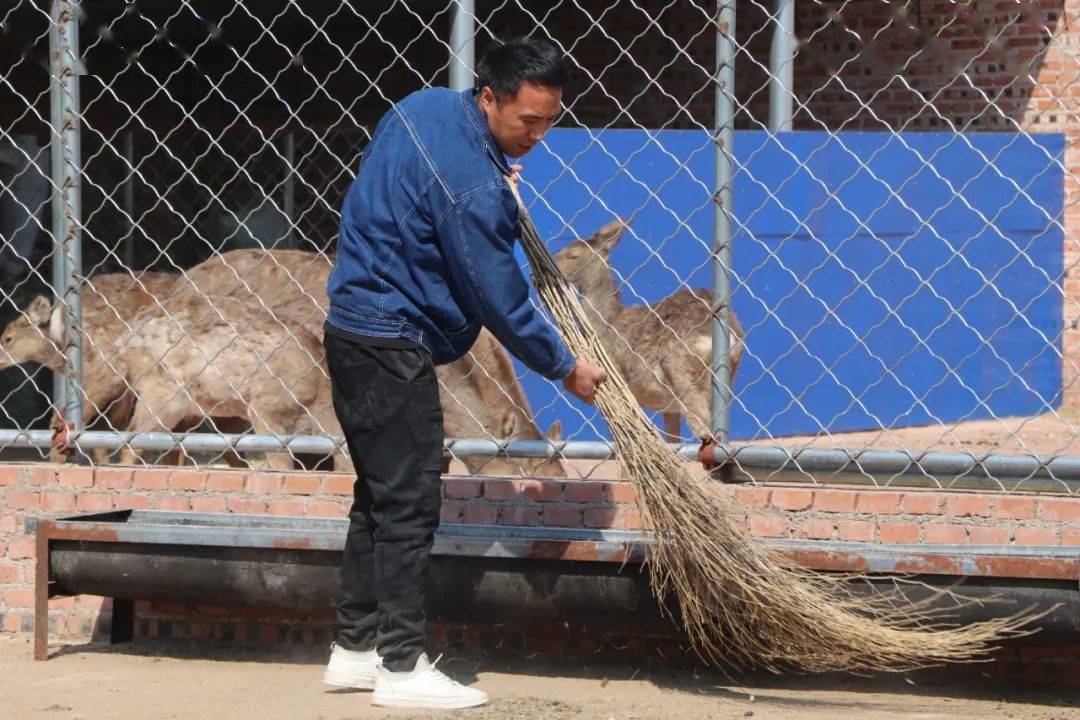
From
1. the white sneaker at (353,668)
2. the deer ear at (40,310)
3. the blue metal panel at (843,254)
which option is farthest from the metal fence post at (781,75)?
the deer ear at (40,310)

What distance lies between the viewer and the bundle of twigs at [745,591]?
423cm

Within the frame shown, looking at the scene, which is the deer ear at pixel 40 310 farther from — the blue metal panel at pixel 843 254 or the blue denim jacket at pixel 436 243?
the blue denim jacket at pixel 436 243

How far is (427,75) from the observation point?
53.8 feet

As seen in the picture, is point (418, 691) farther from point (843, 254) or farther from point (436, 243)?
point (843, 254)

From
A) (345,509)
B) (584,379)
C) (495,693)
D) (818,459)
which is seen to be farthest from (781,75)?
(495,693)

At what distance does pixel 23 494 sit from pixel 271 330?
7.81 feet

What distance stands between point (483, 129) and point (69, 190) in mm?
2148

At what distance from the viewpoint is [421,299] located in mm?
4234

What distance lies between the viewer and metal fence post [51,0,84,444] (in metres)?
5.51

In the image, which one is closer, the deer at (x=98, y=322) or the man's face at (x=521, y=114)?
the man's face at (x=521, y=114)

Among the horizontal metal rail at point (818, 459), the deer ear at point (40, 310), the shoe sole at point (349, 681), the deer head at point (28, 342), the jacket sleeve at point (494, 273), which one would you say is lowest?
the shoe sole at point (349, 681)

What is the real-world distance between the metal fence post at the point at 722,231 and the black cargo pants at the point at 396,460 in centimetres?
115

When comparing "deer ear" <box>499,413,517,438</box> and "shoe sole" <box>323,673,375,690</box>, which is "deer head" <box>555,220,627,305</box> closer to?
"deer ear" <box>499,413,517,438</box>

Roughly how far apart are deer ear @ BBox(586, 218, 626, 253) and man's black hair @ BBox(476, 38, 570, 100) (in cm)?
450
